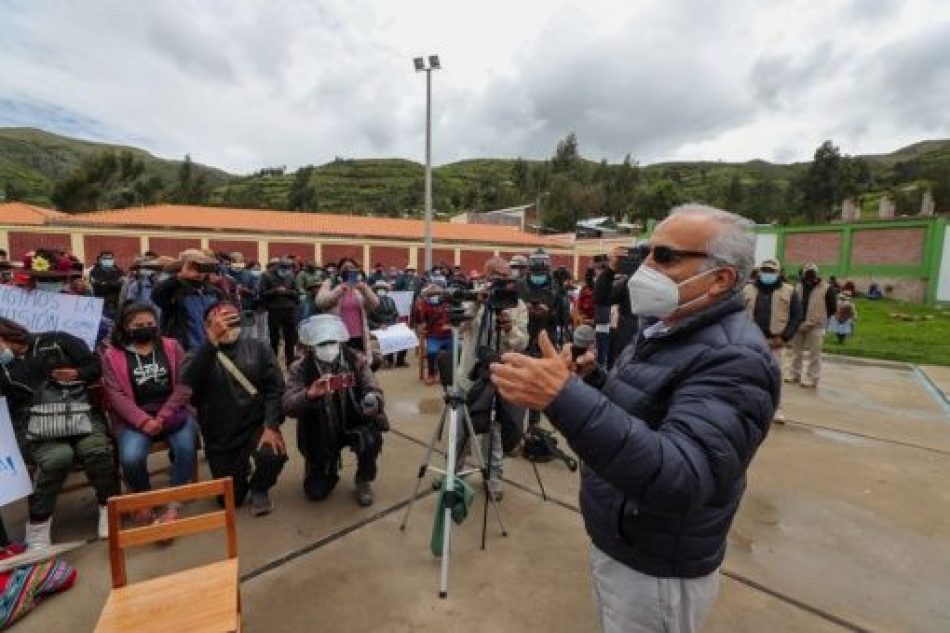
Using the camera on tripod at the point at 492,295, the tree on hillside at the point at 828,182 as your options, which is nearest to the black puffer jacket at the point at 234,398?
the camera on tripod at the point at 492,295

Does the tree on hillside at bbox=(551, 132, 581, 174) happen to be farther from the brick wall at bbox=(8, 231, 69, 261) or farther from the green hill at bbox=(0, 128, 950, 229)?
the brick wall at bbox=(8, 231, 69, 261)

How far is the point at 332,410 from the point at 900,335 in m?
15.7

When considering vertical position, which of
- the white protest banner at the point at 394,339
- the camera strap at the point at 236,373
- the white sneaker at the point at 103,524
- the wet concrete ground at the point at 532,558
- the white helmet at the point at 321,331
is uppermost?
the white helmet at the point at 321,331

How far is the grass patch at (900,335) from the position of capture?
31.9 feet

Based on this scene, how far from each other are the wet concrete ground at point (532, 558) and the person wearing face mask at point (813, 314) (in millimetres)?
2532

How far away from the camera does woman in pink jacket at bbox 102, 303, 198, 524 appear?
3131 millimetres

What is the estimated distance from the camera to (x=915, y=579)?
2.78 meters

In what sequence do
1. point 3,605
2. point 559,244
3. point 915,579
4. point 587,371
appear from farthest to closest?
point 559,244, point 915,579, point 3,605, point 587,371

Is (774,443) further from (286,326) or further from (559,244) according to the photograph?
(559,244)

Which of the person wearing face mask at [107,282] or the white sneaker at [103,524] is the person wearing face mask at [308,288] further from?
the white sneaker at [103,524]

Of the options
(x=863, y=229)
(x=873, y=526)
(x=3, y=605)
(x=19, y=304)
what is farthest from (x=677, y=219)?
(x=863, y=229)

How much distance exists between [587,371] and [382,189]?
9471cm

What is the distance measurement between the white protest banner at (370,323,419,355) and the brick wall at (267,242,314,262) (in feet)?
60.4

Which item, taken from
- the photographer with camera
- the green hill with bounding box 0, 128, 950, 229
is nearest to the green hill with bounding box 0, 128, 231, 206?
the green hill with bounding box 0, 128, 950, 229
